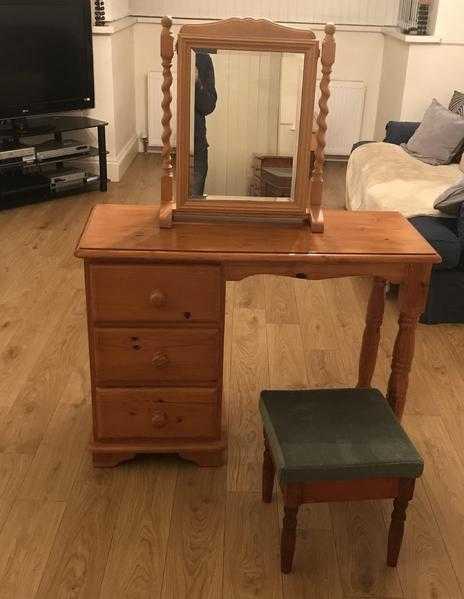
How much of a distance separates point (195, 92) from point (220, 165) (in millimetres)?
211

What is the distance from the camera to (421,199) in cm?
350

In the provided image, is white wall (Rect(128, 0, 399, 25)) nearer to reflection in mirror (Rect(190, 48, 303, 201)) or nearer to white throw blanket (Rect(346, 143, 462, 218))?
white throw blanket (Rect(346, 143, 462, 218))

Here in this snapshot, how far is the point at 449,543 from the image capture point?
1898 mm

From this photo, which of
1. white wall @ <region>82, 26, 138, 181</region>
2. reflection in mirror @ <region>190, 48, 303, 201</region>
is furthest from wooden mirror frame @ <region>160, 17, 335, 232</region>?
white wall @ <region>82, 26, 138, 181</region>

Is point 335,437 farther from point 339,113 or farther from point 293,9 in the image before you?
point 293,9

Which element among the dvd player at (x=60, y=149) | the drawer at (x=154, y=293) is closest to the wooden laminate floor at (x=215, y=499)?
the drawer at (x=154, y=293)

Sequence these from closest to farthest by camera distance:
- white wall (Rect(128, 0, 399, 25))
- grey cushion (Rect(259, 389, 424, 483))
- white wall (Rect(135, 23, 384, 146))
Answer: grey cushion (Rect(259, 389, 424, 483))
white wall (Rect(128, 0, 399, 25))
white wall (Rect(135, 23, 384, 146))

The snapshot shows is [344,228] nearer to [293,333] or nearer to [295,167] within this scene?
[295,167]

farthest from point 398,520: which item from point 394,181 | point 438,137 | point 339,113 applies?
point 339,113

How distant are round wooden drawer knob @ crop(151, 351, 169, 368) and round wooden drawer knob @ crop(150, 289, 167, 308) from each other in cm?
16

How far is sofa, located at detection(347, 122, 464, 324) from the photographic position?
3.06m

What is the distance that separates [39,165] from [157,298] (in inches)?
123

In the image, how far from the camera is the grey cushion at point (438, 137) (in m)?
4.21

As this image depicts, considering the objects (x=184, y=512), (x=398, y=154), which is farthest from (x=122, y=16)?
(x=184, y=512)
